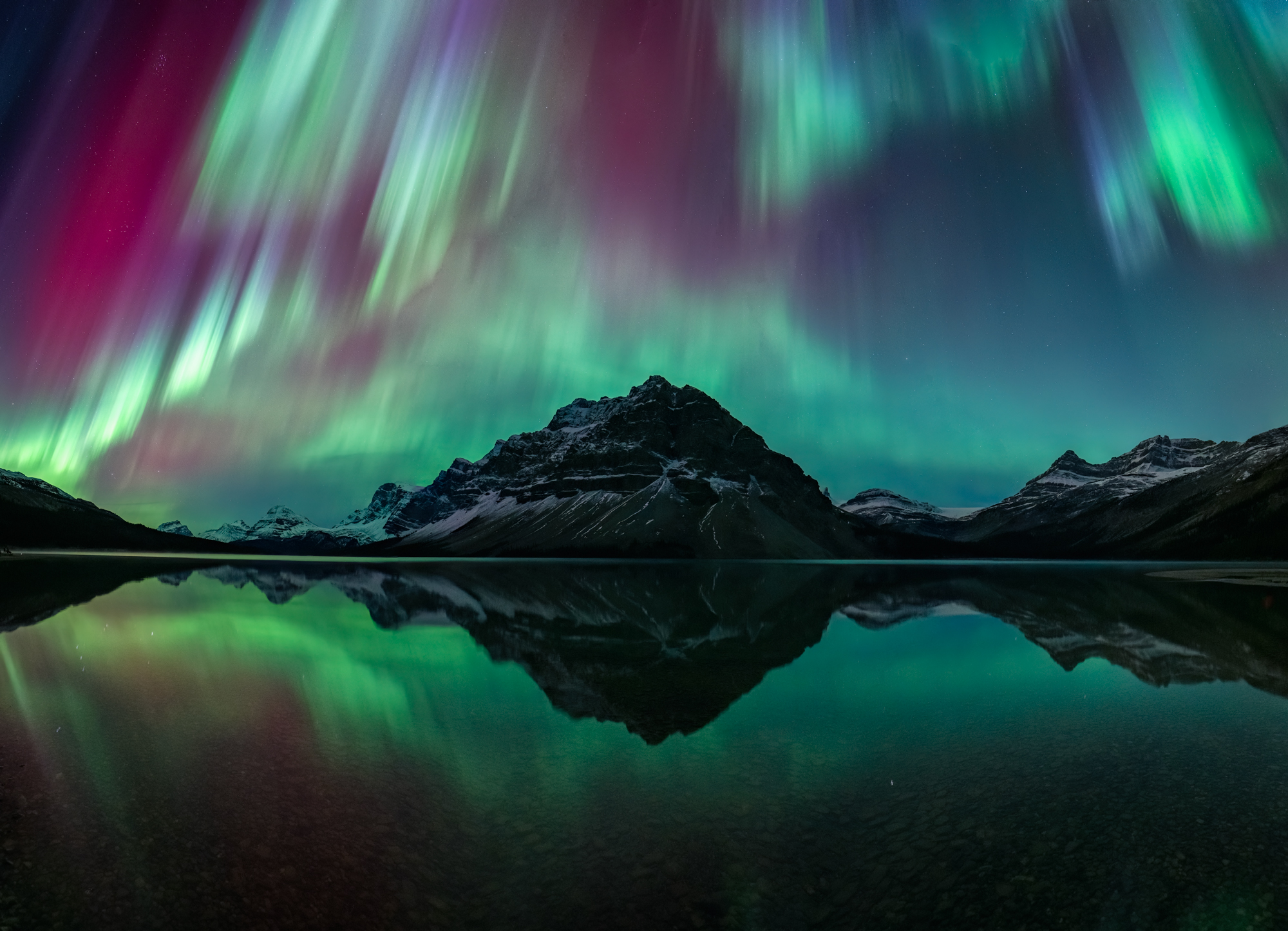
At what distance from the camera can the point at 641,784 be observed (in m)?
19.1

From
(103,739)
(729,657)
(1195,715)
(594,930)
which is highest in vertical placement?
(1195,715)

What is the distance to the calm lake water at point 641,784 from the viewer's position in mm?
12664

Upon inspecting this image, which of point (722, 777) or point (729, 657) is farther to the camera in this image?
point (729, 657)

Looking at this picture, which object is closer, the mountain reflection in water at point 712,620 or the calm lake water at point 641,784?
the calm lake water at point 641,784

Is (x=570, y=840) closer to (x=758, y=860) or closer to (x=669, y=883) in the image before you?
(x=669, y=883)

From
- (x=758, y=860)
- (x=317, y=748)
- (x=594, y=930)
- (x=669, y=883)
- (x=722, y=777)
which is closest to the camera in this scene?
(x=594, y=930)

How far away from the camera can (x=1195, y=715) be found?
26.0 m

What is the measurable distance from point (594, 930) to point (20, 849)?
12.9 m

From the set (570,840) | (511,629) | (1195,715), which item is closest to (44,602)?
(511,629)

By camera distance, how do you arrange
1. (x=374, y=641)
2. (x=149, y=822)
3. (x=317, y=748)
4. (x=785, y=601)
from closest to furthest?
(x=149, y=822), (x=317, y=748), (x=374, y=641), (x=785, y=601)

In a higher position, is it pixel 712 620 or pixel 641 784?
pixel 712 620

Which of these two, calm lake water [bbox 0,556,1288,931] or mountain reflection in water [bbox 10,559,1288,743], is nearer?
calm lake water [bbox 0,556,1288,931]

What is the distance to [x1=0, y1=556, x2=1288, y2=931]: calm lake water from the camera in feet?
41.5

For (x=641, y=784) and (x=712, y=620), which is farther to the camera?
(x=712, y=620)
